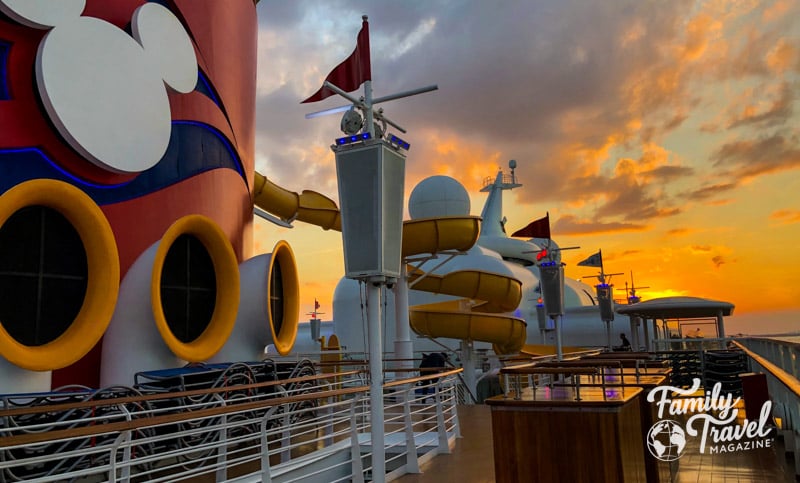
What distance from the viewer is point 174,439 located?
23.1ft

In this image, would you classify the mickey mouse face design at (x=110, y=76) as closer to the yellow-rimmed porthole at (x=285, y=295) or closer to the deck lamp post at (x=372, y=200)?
the yellow-rimmed porthole at (x=285, y=295)

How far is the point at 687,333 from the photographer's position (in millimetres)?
34781

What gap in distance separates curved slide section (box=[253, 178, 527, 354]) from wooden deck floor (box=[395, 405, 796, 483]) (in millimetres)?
7079


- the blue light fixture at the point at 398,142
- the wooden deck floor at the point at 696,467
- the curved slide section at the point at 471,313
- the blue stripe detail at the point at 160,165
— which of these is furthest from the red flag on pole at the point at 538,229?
the blue light fixture at the point at 398,142

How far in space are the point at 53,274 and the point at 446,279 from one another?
12.3 meters

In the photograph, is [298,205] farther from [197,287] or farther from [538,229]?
[197,287]

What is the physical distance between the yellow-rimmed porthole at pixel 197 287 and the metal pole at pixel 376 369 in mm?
3930

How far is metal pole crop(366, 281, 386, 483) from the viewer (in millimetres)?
5074

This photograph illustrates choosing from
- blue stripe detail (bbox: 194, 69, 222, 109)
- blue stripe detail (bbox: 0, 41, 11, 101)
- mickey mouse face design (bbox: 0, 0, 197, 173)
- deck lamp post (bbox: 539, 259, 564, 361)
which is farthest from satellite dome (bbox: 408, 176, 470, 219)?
blue stripe detail (bbox: 0, 41, 11, 101)

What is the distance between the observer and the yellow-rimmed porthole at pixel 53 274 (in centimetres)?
655

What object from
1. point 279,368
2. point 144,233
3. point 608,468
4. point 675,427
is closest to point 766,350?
point 675,427

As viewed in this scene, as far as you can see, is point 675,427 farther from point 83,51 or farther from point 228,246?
point 83,51

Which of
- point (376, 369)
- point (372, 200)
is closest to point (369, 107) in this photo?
point (372, 200)

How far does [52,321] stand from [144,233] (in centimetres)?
165
